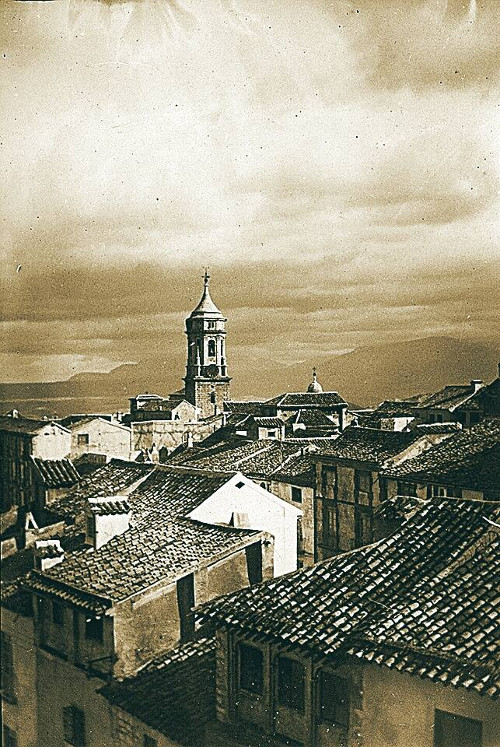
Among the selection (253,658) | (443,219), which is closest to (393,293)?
(443,219)

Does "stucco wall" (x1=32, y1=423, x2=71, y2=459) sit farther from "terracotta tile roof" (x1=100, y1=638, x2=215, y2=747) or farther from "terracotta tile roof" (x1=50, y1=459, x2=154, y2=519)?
"terracotta tile roof" (x1=100, y1=638, x2=215, y2=747)

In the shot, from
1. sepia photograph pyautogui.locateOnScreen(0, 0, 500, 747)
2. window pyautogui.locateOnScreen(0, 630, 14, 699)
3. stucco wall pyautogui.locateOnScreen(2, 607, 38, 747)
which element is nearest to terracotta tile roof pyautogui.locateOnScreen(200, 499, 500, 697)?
sepia photograph pyautogui.locateOnScreen(0, 0, 500, 747)

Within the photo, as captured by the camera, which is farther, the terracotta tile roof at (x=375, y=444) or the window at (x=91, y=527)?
the window at (x=91, y=527)

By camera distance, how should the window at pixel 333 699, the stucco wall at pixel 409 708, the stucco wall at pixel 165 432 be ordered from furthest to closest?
the stucco wall at pixel 165 432
the window at pixel 333 699
the stucco wall at pixel 409 708

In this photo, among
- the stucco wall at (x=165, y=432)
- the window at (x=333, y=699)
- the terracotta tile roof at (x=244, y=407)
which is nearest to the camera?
the window at (x=333, y=699)

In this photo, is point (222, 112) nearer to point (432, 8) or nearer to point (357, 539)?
point (432, 8)

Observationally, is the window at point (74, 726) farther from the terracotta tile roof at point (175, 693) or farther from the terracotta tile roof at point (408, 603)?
the terracotta tile roof at point (408, 603)

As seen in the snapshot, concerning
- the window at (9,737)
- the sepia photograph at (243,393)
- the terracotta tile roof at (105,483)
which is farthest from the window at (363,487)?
the window at (9,737)

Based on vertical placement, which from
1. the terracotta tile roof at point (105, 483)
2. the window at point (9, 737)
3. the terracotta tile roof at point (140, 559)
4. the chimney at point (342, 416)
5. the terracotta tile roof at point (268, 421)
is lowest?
the window at point (9, 737)

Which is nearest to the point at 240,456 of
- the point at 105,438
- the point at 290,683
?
the point at 105,438
